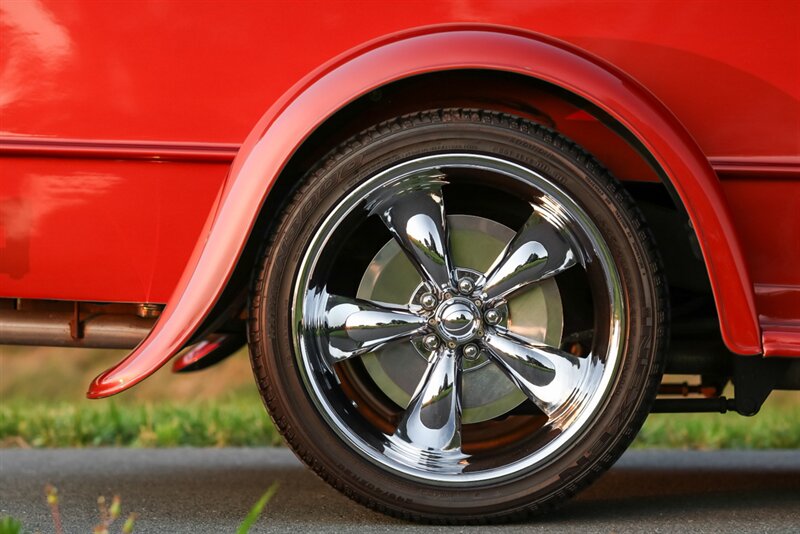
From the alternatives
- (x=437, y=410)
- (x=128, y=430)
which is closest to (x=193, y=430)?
(x=128, y=430)

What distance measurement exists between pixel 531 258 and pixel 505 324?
171 mm

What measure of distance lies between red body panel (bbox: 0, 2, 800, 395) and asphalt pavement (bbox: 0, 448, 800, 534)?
54 centimetres

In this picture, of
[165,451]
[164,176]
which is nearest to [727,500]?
[164,176]

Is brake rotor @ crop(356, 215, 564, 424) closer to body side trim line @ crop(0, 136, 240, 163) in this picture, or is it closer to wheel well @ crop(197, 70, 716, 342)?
wheel well @ crop(197, 70, 716, 342)

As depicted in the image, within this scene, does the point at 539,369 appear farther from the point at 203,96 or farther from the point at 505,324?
the point at 203,96

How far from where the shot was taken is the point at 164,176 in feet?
7.77

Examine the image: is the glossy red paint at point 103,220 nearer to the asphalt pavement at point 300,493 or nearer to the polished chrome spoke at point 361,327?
the polished chrome spoke at point 361,327

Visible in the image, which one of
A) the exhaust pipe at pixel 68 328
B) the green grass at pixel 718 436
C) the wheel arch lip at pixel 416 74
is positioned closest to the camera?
the wheel arch lip at pixel 416 74

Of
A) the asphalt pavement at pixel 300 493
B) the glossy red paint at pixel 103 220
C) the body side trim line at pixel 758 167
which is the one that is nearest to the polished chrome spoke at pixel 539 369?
the asphalt pavement at pixel 300 493

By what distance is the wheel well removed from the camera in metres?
2.32

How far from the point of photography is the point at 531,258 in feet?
7.64

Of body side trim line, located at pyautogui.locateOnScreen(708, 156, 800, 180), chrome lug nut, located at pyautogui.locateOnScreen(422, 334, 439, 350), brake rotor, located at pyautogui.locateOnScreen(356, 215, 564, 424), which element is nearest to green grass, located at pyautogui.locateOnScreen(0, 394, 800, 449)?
brake rotor, located at pyautogui.locateOnScreen(356, 215, 564, 424)

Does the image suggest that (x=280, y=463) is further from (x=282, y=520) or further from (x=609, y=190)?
(x=609, y=190)

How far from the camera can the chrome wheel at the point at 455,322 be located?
2232 mm
